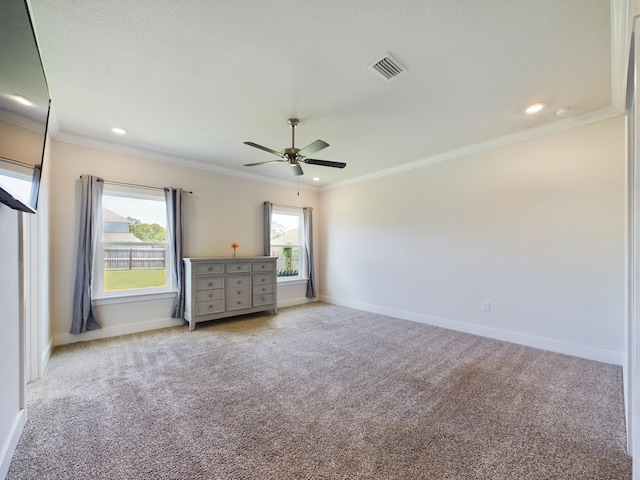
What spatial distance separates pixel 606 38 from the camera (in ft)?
6.17

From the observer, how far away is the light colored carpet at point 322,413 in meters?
1.52

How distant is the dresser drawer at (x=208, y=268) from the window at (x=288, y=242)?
1.50 meters

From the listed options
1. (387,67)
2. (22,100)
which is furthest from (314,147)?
(22,100)

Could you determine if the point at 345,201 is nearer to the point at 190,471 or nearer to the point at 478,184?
the point at 478,184

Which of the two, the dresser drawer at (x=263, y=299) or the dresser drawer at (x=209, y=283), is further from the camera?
the dresser drawer at (x=263, y=299)

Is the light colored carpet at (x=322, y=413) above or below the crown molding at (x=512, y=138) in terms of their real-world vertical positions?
below

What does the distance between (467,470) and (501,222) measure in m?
3.09

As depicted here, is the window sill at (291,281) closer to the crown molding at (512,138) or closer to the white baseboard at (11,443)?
the crown molding at (512,138)

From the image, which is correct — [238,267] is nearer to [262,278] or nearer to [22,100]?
[262,278]

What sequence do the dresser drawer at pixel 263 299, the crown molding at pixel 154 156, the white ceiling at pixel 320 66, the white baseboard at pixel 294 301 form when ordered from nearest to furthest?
1. the white ceiling at pixel 320 66
2. the crown molding at pixel 154 156
3. the dresser drawer at pixel 263 299
4. the white baseboard at pixel 294 301

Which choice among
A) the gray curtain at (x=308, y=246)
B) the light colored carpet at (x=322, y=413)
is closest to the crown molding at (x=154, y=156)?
the gray curtain at (x=308, y=246)

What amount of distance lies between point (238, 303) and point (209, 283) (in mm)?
617

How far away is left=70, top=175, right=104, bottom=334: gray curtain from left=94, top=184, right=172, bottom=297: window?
0.53ft

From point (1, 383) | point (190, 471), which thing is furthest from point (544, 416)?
point (1, 383)
